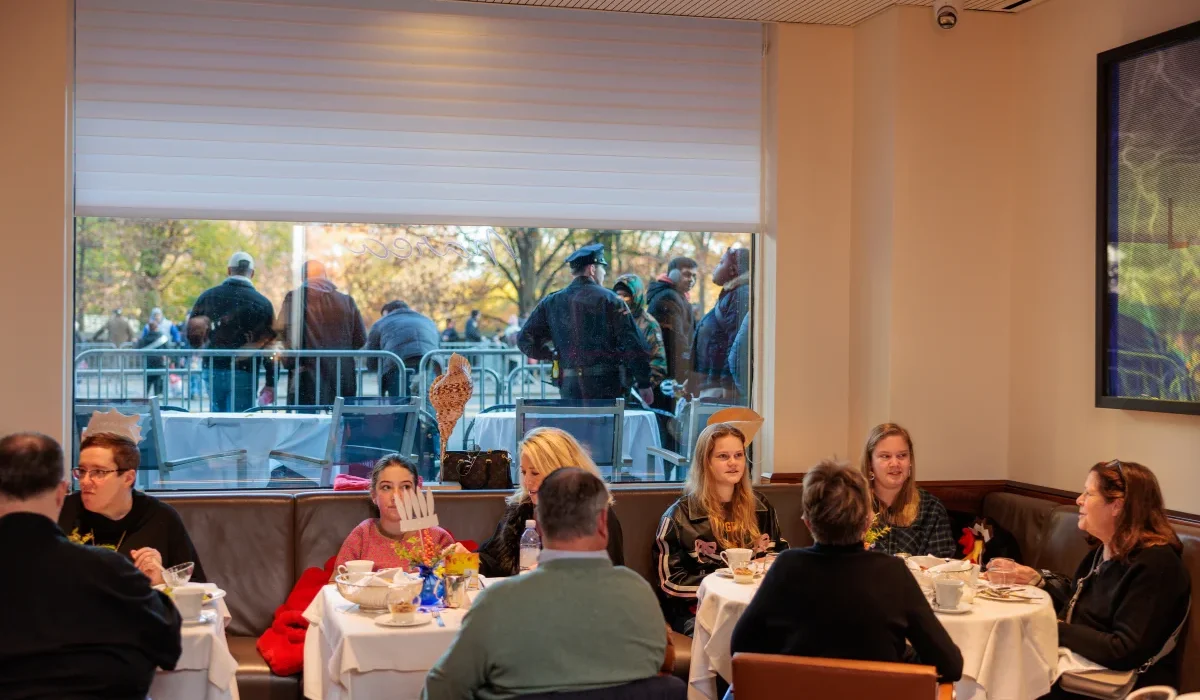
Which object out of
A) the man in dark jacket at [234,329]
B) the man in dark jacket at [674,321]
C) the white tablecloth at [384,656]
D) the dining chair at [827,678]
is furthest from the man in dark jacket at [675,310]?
the dining chair at [827,678]

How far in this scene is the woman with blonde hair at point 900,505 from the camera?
4660 millimetres

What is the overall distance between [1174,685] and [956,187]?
244 centimetres

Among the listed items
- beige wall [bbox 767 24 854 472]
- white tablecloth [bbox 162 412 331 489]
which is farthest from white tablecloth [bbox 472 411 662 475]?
white tablecloth [bbox 162 412 331 489]

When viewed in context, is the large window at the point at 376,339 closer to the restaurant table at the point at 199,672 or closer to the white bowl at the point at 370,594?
the white bowl at the point at 370,594

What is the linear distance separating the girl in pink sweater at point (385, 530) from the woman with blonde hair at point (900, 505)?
173 cm

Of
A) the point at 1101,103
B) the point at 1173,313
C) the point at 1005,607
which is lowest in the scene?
the point at 1005,607

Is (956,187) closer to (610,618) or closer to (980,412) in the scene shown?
(980,412)

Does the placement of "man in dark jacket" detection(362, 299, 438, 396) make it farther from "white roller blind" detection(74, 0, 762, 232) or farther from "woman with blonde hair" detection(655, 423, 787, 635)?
"woman with blonde hair" detection(655, 423, 787, 635)

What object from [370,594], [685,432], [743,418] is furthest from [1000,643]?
[685,432]

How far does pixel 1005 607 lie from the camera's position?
3682 millimetres

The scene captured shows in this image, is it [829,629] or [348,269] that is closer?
[829,629]

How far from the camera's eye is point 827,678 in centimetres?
257

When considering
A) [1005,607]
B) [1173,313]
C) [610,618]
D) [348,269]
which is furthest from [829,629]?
[348,269]

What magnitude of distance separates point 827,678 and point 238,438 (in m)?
3.60
